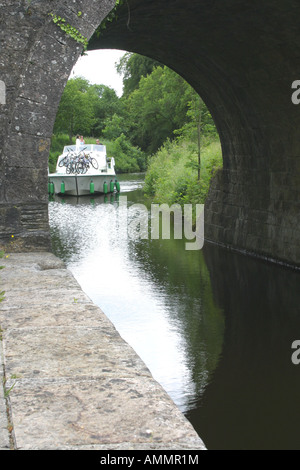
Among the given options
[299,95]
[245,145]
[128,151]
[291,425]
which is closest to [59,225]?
[245,145]

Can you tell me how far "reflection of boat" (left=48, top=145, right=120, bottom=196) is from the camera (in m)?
26.1

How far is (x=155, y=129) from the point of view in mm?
36375

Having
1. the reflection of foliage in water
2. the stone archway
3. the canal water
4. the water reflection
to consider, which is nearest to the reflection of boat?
the water reflection

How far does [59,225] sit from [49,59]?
10662 mm

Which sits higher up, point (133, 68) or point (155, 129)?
point (133, 68)

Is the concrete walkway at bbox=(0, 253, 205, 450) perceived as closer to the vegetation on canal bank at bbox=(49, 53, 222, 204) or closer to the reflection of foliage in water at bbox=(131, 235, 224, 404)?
the reflection of foliage in water at bbox=(131, 235, 224, 404)

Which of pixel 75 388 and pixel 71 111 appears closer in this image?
pixel 75 388

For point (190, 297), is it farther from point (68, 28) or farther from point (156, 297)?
point (68, 28)

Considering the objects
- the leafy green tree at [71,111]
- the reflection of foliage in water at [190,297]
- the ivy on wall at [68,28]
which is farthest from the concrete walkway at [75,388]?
the leafy green tree at [71,111]

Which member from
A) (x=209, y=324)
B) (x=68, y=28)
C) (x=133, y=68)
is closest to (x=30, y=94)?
(x=68, y=28)

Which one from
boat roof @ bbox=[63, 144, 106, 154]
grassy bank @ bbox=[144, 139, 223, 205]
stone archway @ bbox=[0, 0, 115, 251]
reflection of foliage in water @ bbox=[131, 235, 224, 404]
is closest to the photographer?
stone archway @ bbox=[0, 0, 115, 251]

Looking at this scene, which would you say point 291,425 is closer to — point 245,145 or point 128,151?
point 245,145

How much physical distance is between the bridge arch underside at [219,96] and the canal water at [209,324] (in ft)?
3.20

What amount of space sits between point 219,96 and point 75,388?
991 centimetres
